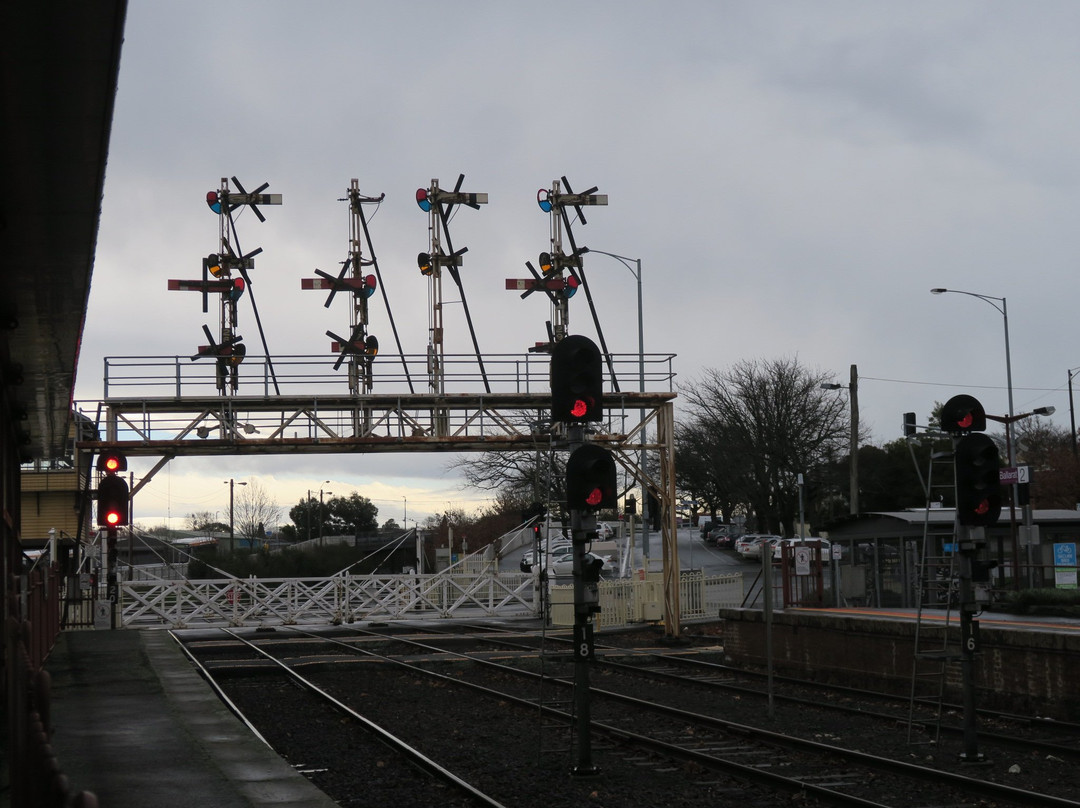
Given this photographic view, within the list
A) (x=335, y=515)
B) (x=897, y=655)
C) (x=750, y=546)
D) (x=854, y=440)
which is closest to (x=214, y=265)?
(x=897, y=655)

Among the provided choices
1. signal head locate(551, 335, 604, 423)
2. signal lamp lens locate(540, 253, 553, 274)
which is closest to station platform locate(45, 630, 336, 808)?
signal head locate(551, 335, 604, 423)

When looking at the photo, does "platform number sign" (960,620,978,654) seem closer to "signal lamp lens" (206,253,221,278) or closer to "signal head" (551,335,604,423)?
"signal head" (551,335,604,423)

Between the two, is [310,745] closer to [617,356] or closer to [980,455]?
[980,455]

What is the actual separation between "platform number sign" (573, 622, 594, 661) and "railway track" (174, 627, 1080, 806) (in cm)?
71

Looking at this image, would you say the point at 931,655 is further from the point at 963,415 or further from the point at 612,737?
the point at 612,737

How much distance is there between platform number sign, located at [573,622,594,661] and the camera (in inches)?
438

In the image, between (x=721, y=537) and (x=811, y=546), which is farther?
(x=721, y=537)

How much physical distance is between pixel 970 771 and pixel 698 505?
65.3 meters

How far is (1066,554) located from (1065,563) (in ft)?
1.25

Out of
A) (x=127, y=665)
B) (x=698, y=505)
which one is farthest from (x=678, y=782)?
(x=698, y=505)

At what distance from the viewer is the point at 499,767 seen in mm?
11594

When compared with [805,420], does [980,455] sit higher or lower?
lower

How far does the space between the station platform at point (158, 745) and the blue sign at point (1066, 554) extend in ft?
70.6

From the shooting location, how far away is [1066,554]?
96.0 feet
